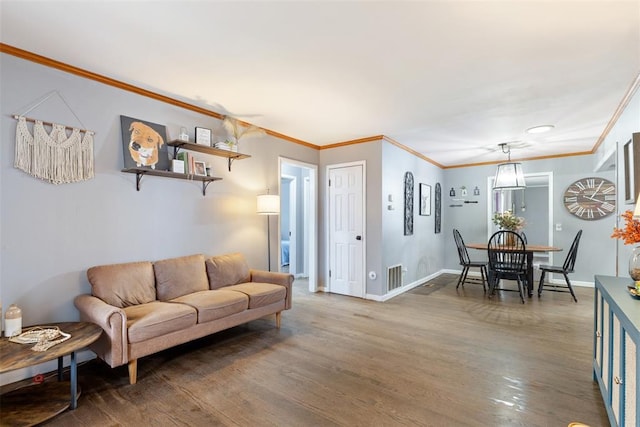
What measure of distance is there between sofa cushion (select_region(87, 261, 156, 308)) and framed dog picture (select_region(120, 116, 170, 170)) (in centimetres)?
92

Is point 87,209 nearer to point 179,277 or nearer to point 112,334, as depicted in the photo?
point 179,277

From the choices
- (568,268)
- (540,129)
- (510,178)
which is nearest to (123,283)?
(540,129)

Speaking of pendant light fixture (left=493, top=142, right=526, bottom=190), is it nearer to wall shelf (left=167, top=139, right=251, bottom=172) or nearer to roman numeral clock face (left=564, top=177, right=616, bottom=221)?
roman numeral clock face (left=564, top=177, right=616, bottom=221)

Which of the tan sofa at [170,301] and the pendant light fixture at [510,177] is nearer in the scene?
the tan sofa at [170,301]

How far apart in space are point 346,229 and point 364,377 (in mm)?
2697

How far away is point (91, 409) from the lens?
1.98 meters

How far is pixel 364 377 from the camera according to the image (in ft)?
7.82

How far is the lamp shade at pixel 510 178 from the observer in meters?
5.04

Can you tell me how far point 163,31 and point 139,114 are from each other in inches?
47.0

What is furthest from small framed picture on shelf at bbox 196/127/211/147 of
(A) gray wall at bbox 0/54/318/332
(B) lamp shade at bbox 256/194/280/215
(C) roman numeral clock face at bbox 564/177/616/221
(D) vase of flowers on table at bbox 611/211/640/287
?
(C) roman numeral clock face at bbox 564/177/616/221

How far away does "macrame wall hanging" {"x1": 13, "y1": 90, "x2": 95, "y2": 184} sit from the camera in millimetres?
2285

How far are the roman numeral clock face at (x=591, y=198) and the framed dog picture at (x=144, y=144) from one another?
6.56 meters

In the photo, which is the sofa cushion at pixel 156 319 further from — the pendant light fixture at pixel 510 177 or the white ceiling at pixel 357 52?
the pendant light fixture at pixel 510 177

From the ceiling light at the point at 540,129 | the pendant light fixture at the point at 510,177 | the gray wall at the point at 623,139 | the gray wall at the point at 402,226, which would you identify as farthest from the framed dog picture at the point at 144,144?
the pendant light fixture at the point at 510,177
